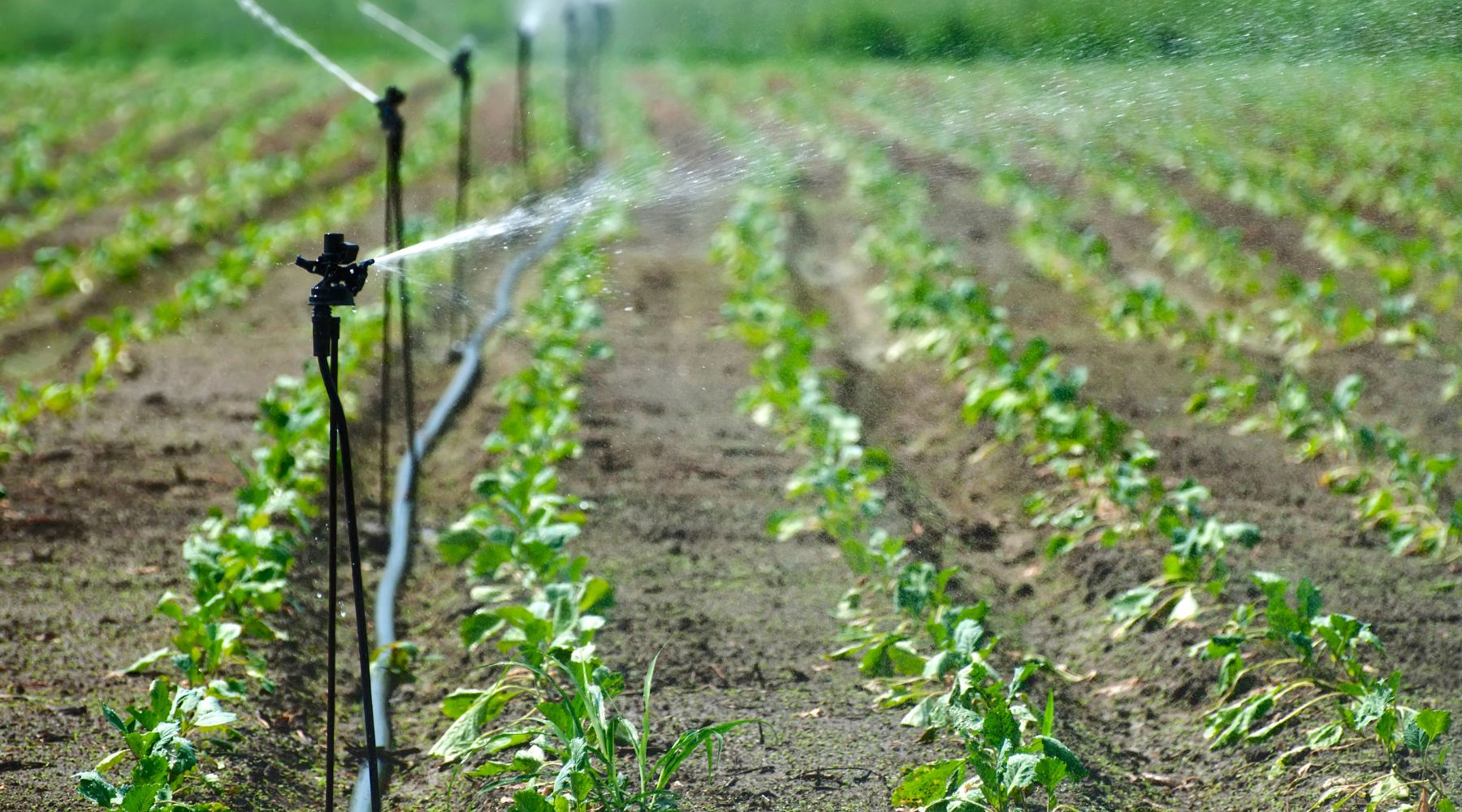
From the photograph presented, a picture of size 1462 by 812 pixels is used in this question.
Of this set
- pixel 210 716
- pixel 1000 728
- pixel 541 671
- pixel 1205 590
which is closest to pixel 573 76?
pixel 1205 590

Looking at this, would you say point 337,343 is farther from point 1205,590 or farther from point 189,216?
point 189,216

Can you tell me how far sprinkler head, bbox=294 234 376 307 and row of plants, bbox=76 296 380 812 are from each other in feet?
2.83

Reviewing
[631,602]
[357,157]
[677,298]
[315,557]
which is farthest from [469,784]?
[357,157]

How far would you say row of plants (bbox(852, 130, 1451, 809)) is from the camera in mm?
2920

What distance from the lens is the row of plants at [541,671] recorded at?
2.70 metres

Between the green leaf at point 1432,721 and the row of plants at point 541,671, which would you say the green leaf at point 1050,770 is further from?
the green leaf at point 1432,721

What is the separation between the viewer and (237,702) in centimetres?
329

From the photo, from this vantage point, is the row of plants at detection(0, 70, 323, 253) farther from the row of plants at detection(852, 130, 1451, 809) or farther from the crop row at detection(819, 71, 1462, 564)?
the crop row at detection(819, 71, 1462, 564)

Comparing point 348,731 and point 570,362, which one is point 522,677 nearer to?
point 348,731

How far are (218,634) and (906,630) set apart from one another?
1.70 metres

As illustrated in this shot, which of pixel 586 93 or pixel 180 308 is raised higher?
pixel 586 93

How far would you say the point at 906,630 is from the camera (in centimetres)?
368

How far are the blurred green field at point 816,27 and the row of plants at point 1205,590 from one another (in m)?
7.08

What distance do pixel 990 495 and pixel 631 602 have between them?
1.72m
